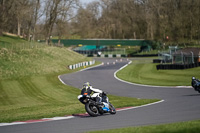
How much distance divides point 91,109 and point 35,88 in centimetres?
2180

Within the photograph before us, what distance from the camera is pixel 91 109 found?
1708 cm

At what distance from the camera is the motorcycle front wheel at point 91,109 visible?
55.5ft

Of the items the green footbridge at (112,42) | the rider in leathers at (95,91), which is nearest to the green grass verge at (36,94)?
the rider in leathers at (95,91)

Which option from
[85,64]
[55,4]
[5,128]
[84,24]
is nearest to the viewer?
[5,128]

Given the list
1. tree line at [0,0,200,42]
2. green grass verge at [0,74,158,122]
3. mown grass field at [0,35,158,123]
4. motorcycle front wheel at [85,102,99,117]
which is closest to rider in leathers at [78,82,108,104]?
motorcycle front wheel at [85,102,99,117]

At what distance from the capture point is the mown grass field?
21911 mm

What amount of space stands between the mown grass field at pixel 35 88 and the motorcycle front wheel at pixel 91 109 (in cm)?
198

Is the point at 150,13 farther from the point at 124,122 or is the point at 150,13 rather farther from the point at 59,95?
the point at 124,122

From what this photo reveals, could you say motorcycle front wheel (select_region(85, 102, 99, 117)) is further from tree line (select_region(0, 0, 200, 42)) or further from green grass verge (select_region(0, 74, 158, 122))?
tree line (select_region(0, 0, 200, 42))

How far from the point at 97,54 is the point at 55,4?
29128 millimetres

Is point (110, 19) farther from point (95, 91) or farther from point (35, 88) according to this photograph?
point (95, 91)

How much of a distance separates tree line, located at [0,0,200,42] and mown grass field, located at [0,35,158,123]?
14.9 m

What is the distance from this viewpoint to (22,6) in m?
79.0

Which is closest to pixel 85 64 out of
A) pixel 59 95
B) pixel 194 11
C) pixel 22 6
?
pixel 22 6
